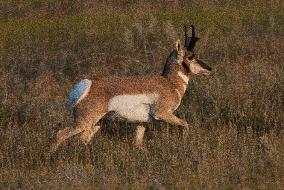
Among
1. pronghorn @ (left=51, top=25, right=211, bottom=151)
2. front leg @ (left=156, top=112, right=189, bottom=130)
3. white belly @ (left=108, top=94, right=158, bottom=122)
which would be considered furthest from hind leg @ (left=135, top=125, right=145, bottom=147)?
front leg @ (left=156, top=112, right=189, bottom=130)

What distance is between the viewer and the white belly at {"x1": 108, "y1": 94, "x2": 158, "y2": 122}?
9.16 metres

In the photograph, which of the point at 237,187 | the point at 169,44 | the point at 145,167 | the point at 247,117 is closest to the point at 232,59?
the point at 169,44

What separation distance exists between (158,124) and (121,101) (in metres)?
1.07

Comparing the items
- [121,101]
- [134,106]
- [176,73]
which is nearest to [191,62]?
[176,73]

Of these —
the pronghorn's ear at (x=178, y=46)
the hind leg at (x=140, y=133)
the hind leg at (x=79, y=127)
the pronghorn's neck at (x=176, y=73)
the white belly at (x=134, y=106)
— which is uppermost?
the pronghorn's ear at (x=178, y=46)

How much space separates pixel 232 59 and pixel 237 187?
829 centimetres

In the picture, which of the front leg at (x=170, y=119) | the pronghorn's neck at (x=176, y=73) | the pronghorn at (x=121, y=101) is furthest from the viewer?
the pronghorn's neck at (x=176, y=73)

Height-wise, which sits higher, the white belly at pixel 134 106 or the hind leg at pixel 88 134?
the white belly at pixel 134 106

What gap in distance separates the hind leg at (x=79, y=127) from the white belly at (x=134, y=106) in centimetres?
19

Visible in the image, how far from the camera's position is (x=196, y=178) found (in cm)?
729

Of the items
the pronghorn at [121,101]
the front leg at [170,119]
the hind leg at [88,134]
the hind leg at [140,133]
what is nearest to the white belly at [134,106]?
the pronghorn at [121,101]

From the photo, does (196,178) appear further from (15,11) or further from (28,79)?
(15,11)

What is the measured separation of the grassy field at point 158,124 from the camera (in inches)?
299

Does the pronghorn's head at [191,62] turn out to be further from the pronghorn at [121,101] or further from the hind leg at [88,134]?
→ the hind leg at [88,134]
